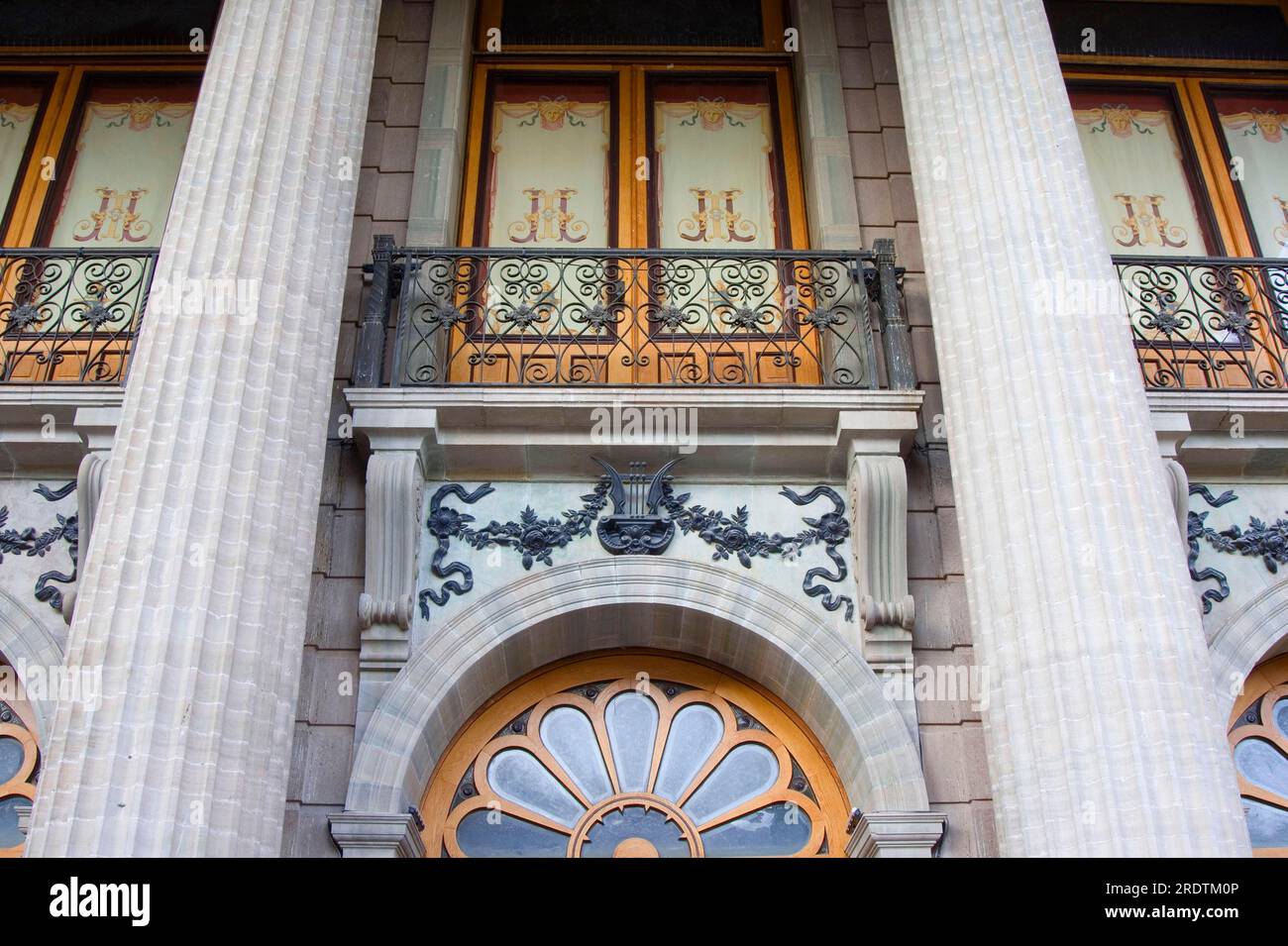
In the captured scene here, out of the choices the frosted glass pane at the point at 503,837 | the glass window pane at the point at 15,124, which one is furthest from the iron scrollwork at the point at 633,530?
the glass window pane at the point at 15,124

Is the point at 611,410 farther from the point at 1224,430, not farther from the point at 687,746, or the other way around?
the point at 1224,430

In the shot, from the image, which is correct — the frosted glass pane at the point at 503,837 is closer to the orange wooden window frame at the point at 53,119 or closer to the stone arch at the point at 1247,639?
the stone arch at the point at 1247,639

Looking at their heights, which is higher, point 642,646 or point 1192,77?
point 1192,77

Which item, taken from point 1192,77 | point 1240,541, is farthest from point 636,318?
point 1192,77

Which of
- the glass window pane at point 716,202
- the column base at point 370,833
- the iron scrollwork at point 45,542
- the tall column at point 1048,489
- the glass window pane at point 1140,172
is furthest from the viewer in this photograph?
the glass window pane at point 1140,172

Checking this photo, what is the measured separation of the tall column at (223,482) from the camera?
499cm

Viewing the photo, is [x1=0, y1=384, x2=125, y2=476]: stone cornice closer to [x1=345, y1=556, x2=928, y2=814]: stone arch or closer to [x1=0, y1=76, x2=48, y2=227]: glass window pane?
[x1=345, y1=556, x2=928, y2=814]: stone arch

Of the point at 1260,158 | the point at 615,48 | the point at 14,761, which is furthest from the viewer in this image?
the point at 615,48

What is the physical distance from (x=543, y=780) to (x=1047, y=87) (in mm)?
4685

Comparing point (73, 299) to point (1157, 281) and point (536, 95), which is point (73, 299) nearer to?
point (536, 95)

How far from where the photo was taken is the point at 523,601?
280 inches

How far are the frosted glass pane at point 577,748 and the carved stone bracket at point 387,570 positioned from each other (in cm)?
94

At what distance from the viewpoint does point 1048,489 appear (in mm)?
5898

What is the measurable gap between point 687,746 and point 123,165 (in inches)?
233
